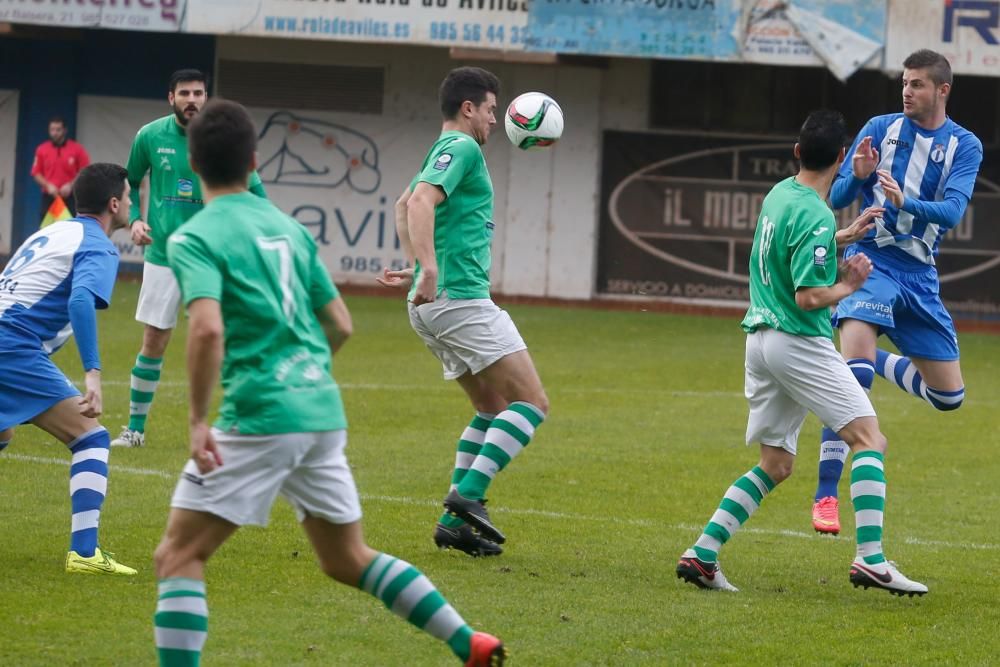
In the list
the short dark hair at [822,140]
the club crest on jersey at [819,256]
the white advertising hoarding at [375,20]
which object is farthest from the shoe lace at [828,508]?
the white advertising hoarding at [375,20]

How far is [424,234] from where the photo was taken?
7.04 m

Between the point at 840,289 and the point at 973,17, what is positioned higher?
the point at 973,17

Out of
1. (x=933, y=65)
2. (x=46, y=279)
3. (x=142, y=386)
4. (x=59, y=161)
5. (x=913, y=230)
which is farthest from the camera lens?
(x=59, y=161)

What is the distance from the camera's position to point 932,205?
7750mm

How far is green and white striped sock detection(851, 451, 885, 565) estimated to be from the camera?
21.8 ft

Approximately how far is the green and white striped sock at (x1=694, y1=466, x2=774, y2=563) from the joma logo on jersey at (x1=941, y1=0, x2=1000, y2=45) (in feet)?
48.3

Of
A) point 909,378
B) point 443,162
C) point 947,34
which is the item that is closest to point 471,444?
point 443,162

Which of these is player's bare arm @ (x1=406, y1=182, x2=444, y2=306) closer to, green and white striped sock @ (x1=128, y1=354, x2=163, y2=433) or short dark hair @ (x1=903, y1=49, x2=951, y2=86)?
short dark hair @ (x1=903, y1=49, x2=951, y2=86)

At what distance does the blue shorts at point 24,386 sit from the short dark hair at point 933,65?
14.7ft

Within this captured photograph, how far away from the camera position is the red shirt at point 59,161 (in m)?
23.1

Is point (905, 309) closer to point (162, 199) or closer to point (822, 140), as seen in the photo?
point (822, 140)

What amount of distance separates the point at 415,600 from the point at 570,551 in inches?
112

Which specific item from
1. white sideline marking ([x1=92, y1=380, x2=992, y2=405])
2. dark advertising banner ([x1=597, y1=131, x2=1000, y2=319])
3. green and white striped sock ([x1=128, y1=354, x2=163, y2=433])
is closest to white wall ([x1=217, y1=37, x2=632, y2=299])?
dark advertising banner ([x1=597, y1=131, x2=1000, y2=319])

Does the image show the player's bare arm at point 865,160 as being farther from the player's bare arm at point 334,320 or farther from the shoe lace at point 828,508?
the player's bare arm at point 334,320
